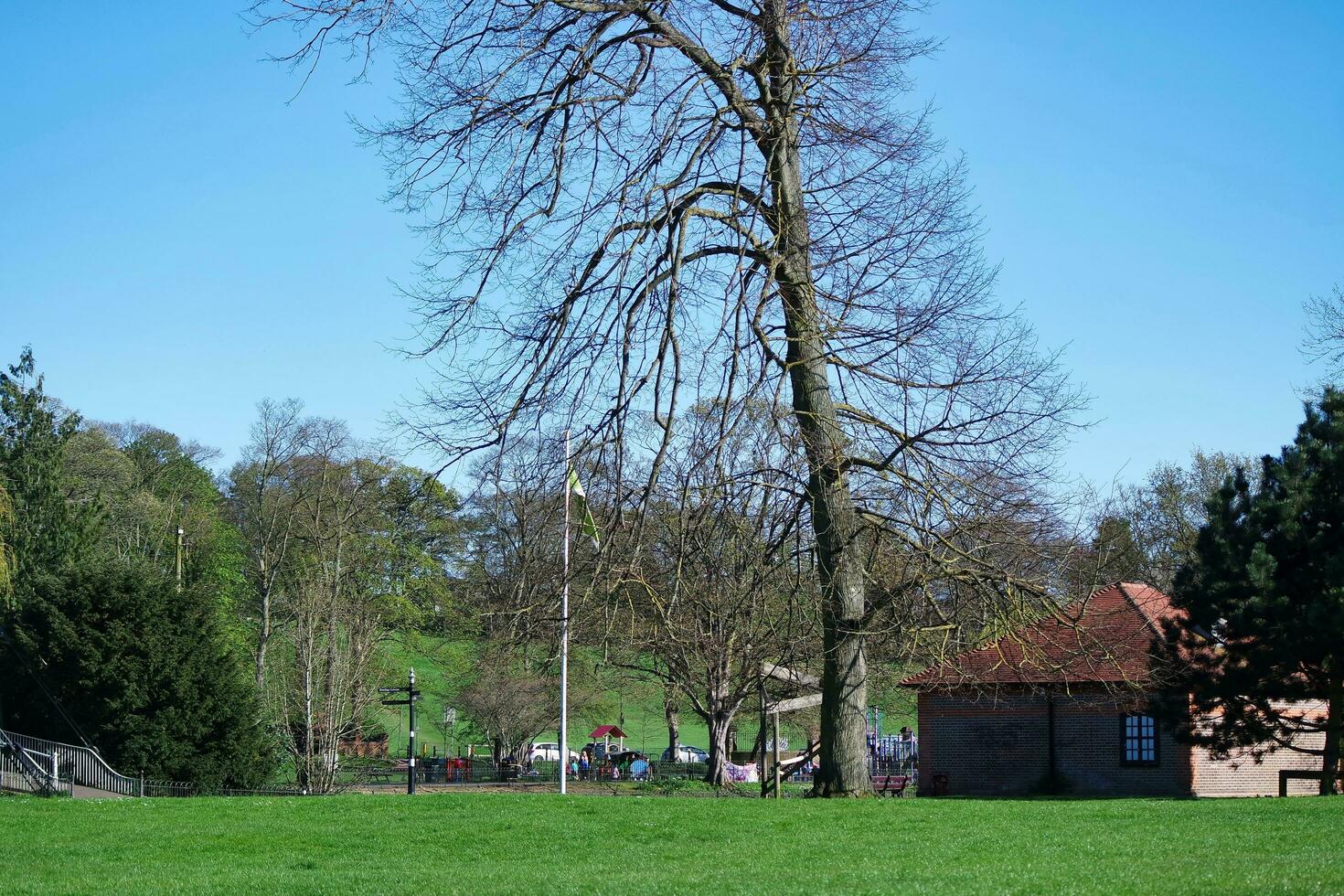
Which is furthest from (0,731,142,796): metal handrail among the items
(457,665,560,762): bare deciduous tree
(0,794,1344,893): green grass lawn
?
(457,665,560,762): bare deciduous tree

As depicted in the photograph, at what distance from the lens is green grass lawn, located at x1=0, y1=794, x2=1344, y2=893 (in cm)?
920

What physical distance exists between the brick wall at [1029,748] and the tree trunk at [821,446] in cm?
1432

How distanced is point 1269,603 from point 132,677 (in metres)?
25.8

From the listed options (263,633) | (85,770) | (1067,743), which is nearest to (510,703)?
(263,633)

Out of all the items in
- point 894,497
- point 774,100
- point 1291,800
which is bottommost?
point 1291,800

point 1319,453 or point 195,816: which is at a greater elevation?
point 1319,453

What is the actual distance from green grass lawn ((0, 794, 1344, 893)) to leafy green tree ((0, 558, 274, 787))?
14144mm

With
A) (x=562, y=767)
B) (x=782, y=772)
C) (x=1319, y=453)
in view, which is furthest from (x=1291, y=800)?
(x=782, y=772)

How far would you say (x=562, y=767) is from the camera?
2877cm

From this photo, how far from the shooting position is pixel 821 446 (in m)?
14.5

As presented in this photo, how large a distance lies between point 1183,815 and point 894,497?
482 cm

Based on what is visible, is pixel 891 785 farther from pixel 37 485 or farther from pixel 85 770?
pixel 37 485

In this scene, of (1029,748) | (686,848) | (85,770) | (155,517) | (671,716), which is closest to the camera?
(686,848)

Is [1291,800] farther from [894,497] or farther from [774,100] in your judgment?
[774,100]
